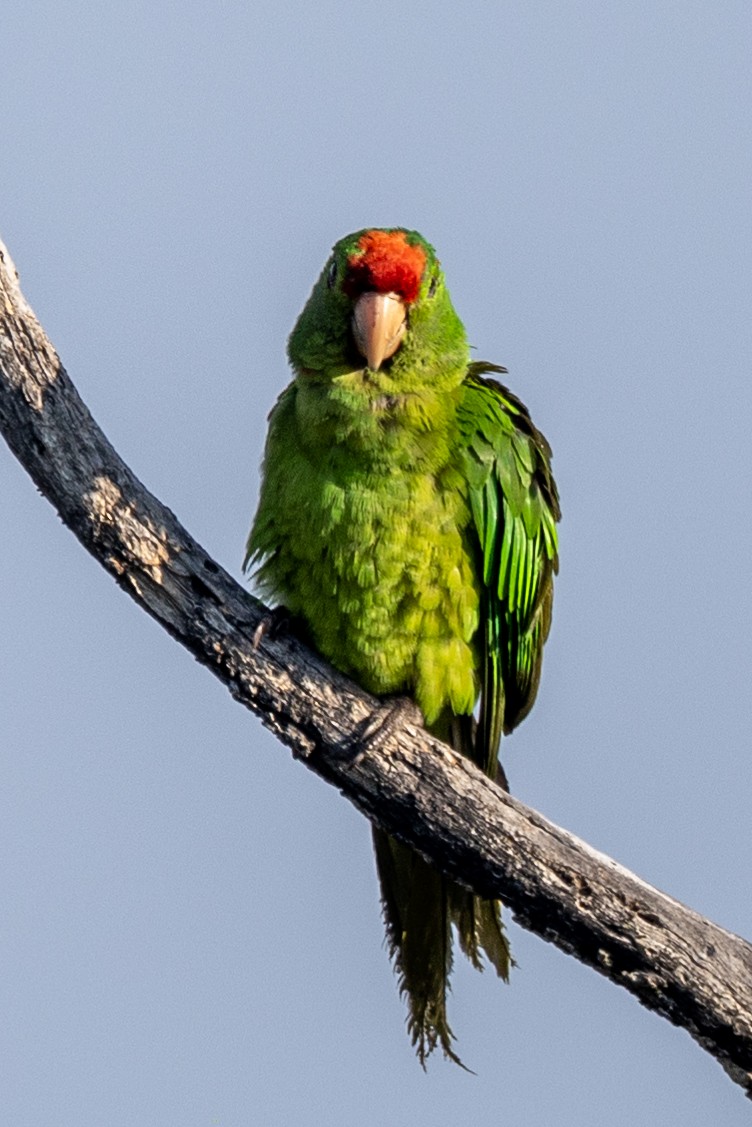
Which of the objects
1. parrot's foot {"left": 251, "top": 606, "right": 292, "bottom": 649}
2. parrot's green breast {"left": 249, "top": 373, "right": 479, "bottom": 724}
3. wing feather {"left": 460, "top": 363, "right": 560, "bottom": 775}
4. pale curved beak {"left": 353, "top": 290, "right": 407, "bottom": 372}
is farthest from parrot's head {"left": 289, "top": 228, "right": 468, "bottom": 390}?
parrot's foot {"left": 251, "top": 606, "right": 292, "bottom": 649}

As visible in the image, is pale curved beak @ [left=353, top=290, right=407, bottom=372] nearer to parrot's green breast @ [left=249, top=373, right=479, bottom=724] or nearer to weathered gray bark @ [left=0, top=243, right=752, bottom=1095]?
parrot's green breast @ [left=249, top=373, right=479, bottom=724]

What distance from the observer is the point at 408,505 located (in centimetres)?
447

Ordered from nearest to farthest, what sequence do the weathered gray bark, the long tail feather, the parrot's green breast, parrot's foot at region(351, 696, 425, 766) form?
the weathered gray bark
parrot's foot at region(351, 696, 425, 766)
the parrot's green breast
the long tail feather

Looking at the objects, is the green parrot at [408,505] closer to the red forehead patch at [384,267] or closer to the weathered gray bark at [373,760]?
the red forehead patch at [384,267]

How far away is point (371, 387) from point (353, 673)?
1.01 m

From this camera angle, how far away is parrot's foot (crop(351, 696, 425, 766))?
14.2ft

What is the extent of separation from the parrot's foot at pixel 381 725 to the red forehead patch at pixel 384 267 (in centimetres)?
143

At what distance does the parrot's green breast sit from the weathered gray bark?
0.68ft

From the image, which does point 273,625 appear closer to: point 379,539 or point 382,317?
point 379,539

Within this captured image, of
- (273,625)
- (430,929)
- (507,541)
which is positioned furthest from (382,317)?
(430,929)

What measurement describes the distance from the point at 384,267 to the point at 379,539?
3.14 feet

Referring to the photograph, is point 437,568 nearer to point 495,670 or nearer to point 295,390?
point 495,670

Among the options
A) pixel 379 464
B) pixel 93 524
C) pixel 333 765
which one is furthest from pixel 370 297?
pixel 333 765

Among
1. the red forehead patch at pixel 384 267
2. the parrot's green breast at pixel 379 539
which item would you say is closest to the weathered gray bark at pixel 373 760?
the parrot's green breast at pixel 379 539
